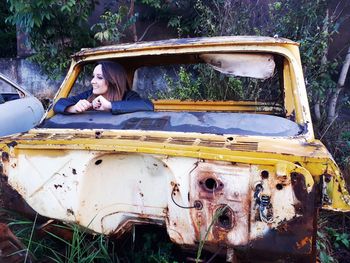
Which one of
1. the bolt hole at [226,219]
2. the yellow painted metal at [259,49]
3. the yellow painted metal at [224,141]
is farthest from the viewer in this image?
the yellow painted metal at [259,49]

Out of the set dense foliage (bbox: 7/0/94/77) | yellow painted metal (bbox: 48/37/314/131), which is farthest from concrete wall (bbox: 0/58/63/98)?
yellow painted metal (bbox: 48/37/314/131)

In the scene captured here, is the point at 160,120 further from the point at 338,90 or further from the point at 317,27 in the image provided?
the point at 338,90

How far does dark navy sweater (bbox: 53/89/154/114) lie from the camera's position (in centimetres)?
277

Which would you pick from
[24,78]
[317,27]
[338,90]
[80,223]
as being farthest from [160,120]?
[24,78]

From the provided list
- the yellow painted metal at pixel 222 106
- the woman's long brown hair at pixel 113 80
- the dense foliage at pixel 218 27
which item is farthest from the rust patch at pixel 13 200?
the dense foliage at pixel 218 27

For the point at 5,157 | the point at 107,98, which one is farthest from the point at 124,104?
the point at 5,157

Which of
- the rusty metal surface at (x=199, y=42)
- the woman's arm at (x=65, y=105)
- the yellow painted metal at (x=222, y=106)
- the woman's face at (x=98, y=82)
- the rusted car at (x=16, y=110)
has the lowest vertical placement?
the rusted car at (x=16, y=110)

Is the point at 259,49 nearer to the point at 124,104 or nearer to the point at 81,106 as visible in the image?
the point at 124,104

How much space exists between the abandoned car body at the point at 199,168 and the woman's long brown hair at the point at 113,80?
0.11 metres

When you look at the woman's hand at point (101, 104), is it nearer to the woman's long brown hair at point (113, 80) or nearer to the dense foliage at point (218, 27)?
the woman's long brown hair at point (113, 80)

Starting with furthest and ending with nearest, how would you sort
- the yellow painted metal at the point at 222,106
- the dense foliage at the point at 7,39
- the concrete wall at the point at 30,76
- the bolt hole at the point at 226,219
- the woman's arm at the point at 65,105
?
the dense foliage at the point at 7,39 → the concrete wall at the point at 30,76 → the yellow painted metal at the point at 222,106 → the woman's arm at the point at 65,105 → the bolt hole at the point at 226,219

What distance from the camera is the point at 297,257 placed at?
1.94m

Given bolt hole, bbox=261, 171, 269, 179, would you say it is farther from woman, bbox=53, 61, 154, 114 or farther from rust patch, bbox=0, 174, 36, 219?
rust patch, bbox=0, 174, 36, 219

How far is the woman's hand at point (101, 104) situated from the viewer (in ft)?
9.21
